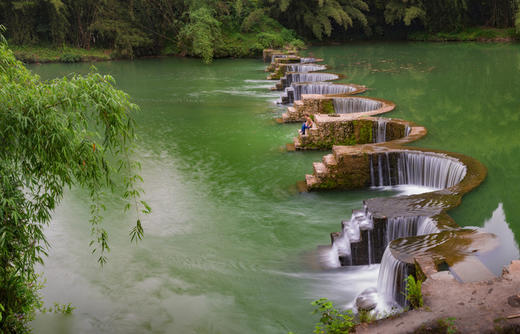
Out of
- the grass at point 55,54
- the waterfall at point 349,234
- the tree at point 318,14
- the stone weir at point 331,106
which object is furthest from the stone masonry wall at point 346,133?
the grass at point 55,54

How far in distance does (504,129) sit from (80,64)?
34.8 metres

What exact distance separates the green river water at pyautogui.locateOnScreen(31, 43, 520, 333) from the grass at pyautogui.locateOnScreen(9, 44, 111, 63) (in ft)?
80.6

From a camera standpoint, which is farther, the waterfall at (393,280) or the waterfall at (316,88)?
the waterfall at (316,88)

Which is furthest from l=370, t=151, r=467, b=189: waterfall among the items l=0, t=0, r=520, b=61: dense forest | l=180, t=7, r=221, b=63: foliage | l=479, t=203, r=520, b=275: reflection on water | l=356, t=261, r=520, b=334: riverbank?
l=0, t=0, r=520, b=61: dense forest

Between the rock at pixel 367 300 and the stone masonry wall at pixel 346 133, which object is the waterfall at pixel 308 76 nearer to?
the stone masonry wall at pixel 346 133

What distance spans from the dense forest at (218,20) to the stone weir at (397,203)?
89.2ft

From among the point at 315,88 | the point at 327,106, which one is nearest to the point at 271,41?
the point at 315,88

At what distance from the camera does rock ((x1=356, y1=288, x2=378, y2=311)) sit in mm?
6363

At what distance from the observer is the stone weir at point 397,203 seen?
6.12m

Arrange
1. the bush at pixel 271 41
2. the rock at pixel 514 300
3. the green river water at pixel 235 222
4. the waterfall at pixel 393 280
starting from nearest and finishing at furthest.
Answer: the rock at pixel 514 300 → the waterfall at pixel 393 280 → the green river water at pixel 235 222 → the bush at pixel 271 41

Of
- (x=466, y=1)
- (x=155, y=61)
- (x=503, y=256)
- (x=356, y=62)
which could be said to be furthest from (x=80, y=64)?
(x=503, y=256)

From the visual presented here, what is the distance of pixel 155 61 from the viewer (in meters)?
39.1

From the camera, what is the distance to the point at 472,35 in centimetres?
3934

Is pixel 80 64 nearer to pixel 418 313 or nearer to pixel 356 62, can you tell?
pixel 356 62
